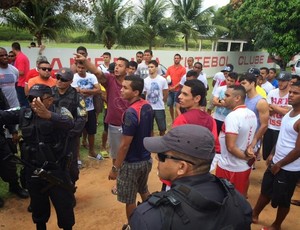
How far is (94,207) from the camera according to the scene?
4.25m

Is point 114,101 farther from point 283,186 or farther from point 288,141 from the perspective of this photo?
point 283,186

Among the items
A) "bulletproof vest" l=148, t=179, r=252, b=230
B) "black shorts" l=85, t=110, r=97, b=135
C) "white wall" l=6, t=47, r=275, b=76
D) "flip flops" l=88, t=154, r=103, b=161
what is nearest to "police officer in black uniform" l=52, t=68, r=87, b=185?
"black shorts" l=85, t=110, r=97, b=135

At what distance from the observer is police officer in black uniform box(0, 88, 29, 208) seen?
3.98 metres

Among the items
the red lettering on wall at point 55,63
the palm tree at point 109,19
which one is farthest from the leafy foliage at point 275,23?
the red lettering on wall at point 55,63

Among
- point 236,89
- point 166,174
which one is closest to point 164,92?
point 236,89

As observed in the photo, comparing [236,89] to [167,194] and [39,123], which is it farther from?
[167,194]

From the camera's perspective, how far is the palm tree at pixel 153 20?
71.2ft

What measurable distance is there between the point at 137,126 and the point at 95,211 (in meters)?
1.62

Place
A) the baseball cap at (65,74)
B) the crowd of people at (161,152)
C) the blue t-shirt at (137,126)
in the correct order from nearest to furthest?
the crowd of people at (161,152)
the blue t-shirt at (137,126)
the baseball cap at (65,74)

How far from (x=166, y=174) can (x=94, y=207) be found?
2941 millimetres

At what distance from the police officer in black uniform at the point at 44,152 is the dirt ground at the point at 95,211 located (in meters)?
0.77

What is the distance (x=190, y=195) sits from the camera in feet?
4.50

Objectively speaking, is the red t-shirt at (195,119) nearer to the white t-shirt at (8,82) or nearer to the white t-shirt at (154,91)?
the white t-shirt at (154,91)

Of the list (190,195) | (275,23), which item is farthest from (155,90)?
(275,23)
